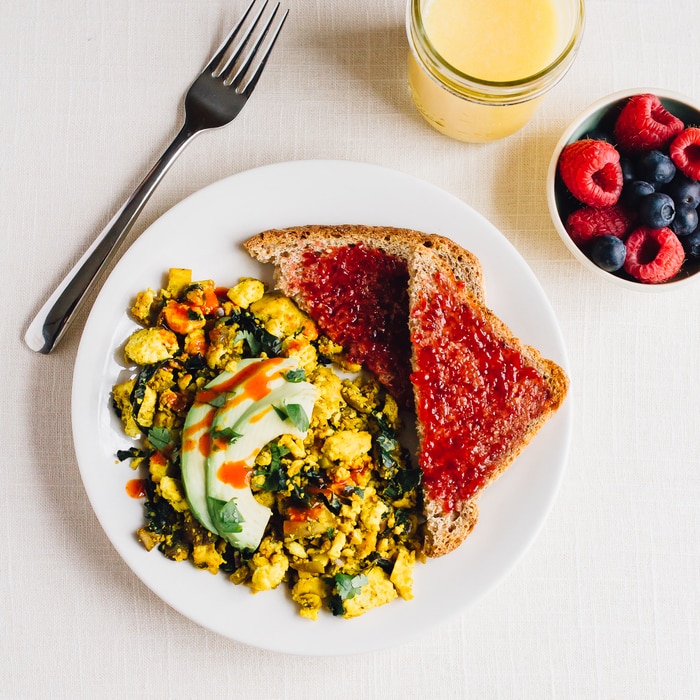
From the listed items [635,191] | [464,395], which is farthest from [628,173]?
[464,395]

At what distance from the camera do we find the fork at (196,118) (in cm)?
256

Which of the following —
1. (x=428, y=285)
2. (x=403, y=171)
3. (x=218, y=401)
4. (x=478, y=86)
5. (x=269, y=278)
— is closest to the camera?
(x=478, y=86)

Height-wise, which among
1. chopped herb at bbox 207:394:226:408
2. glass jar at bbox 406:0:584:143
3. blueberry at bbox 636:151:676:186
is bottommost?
chopped herb at bbox 207:394:226:408

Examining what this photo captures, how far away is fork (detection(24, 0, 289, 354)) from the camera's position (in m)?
2.56

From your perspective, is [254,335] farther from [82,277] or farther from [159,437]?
[82,277]

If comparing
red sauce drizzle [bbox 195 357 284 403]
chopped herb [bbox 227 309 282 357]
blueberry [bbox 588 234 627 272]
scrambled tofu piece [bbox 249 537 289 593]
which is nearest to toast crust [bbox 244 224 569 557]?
chopped herb [bbox 227 309 282 357]

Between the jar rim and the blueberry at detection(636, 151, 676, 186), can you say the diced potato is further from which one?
the blueberry at detection(636, 151, 676, 186)

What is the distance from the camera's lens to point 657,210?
7.77ft

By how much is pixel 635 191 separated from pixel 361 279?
955mm

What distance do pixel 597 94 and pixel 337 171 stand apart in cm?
106

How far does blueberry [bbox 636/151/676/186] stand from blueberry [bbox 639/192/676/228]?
58 mm

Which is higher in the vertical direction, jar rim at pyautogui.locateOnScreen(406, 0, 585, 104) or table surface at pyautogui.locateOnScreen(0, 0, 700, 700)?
jar rim at pyautogui.locateOnScreen(406, 0, 585, 104)

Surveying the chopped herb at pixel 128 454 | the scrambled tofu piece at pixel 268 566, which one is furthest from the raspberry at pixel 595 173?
the chopped herb at pixel 128 454

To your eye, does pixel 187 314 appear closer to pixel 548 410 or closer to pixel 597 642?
pixel 548 410
